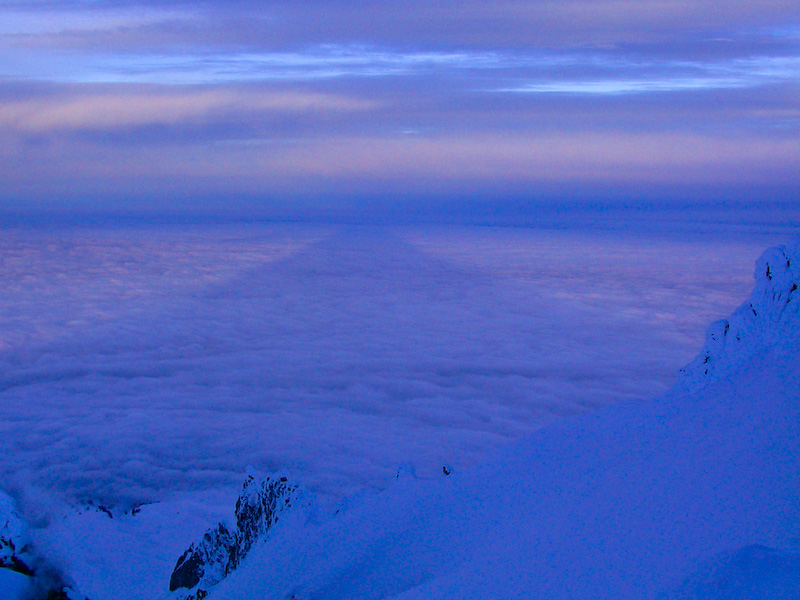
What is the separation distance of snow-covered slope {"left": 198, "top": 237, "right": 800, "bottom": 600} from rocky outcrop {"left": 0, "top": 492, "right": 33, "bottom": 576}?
3.82 m

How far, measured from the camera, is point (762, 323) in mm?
4496

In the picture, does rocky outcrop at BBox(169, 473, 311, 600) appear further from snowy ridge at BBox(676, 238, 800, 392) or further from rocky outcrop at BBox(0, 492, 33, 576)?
snowy ridge at BBox(676, 238, 800, 392)

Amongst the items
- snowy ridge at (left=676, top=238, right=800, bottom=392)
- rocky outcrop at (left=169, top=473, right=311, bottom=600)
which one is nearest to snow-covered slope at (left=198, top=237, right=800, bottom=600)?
snowy ridge at (left=676, top=238, right=800, bottom=392)

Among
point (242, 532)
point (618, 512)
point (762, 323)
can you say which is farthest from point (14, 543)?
point (762, 323)

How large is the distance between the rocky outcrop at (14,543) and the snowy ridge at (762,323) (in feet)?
25.2

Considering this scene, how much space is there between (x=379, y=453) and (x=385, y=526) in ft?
33.3

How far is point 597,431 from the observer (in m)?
4.95

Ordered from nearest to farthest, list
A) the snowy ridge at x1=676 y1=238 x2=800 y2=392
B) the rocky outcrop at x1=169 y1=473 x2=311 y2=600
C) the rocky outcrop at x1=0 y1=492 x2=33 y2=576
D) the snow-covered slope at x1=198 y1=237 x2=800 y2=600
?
the snow-covered slope at x1=198 y1=237 x2=800 y2=600 → the snowy ridge at x1=676 y1=238 x2=800 y2=392 → the rocky outcrop at x1=169 y1=473 x2=311 y2=600 → the rocky outcrop at x1=0 y1=492 x2=33 y2=576

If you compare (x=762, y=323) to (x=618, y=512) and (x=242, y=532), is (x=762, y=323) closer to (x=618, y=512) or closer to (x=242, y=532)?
(x=618, y=512)

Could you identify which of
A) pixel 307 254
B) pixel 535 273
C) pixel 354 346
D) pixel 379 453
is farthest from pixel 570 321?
pixel 307 254

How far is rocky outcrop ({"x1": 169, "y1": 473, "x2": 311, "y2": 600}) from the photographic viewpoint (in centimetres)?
556

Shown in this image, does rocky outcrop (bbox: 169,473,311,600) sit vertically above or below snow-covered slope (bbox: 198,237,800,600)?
below

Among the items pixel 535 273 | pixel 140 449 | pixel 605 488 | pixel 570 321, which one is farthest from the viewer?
pixel 535 273

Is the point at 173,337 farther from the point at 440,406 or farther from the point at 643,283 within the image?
the point at 643,283
